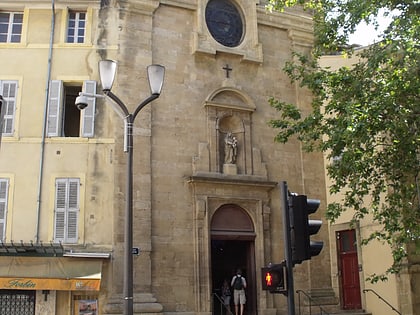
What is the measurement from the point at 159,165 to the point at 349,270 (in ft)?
27.1

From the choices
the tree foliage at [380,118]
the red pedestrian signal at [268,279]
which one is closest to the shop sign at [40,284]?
the tree foliage at [380,118]

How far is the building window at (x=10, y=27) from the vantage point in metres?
17.9

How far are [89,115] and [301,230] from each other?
1104cm

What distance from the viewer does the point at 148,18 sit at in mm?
18516

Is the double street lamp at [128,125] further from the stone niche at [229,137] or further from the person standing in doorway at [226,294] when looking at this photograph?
the person standing in doorway at [226,294]

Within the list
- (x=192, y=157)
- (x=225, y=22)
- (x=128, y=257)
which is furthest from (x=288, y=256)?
(x=225, y=22)

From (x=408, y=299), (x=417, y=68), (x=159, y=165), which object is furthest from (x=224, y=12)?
(x=408, y=299)

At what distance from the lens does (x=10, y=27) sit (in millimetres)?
18000

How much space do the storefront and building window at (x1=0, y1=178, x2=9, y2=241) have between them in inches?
30.4

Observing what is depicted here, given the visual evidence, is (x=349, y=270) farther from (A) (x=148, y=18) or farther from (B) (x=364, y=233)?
(A) (x=148, y=18)

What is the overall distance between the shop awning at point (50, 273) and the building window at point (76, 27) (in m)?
6.80

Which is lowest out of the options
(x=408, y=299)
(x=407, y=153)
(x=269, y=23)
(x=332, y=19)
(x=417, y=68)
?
(x=408, y=299)

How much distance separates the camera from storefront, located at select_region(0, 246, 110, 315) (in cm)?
1534

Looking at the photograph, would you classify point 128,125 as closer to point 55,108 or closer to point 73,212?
point 73,212
